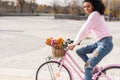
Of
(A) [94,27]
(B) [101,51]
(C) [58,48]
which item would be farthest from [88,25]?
(C) [58,48]

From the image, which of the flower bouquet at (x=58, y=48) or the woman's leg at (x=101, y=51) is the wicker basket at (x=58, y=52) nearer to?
the flower bouquet at (x=58, y=48)

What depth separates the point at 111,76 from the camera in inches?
223

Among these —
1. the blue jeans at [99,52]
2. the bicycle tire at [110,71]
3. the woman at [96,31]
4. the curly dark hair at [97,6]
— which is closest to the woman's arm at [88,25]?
the woman at [96,31]

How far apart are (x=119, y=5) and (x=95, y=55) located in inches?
2013

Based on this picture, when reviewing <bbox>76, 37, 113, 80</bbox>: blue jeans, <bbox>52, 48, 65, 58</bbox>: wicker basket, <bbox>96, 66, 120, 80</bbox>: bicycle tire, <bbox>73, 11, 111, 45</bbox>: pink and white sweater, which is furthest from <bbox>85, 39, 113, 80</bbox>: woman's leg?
<bbox>52, 48, 65, 58</bbox>: wicker basket

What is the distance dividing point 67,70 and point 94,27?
0.98 metres

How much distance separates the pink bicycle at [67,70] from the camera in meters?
5.57

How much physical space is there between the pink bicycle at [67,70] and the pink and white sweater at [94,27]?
A: 365 millimetres

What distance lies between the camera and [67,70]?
19.5 feet

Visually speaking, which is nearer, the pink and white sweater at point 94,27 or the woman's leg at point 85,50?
the pink and white sweater at point 94,27

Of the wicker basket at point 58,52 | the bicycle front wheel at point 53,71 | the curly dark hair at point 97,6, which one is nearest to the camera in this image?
the curly dark hair at point 97,6

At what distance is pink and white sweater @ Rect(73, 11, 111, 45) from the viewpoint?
5371 millimetres

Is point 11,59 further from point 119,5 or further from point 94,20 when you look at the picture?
point 119,5

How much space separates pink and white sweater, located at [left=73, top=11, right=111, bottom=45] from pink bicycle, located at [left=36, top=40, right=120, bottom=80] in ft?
1.20
